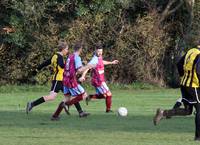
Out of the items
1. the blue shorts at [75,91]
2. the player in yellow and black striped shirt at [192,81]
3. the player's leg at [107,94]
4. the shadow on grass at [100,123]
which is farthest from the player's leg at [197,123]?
the player's leg at [107,94]

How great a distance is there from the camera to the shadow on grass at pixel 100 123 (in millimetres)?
15078

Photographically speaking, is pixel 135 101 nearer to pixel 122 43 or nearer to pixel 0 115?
pixel 0 115

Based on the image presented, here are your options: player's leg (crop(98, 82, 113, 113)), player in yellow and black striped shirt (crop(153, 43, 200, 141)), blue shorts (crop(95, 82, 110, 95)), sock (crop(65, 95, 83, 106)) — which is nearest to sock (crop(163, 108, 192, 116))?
player in yellow and black striped shirt (crop(153, 43, 200, 141))

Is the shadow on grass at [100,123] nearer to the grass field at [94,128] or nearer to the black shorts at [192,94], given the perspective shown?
the grass field at [94,128]

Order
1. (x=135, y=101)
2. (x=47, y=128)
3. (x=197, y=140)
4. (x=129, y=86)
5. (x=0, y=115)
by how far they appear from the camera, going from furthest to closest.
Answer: (x=129, y=86)
(x=135, y=101)
(x=0, y=115)
(x=47, y=128)
(x=197, y=140)

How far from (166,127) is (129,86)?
17368 mm

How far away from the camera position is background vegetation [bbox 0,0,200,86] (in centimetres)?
3316

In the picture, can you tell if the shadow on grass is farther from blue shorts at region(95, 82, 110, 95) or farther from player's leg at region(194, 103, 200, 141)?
player's leg at region(194, 103, 200, 141)

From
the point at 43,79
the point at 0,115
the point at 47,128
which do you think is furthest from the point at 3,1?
the point at 47,128

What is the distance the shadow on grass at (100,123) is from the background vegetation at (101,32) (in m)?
14.6

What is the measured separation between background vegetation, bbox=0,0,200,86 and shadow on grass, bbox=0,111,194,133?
14626 mm

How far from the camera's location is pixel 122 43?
110 feet

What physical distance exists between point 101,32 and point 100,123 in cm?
1795

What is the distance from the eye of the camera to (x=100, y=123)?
637 inches
